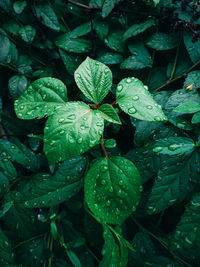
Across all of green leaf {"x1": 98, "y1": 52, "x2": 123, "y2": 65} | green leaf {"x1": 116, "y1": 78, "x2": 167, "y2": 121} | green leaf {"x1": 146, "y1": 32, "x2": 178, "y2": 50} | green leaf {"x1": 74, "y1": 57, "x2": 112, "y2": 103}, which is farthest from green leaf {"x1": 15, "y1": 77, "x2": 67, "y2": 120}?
green leaf {"x1": 146, "y1": 32, "x2": 178, "y2": 50}

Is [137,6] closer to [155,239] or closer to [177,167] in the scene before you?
[177,167]

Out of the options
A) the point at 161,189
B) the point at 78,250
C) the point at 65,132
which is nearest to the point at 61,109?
the point at 65,132

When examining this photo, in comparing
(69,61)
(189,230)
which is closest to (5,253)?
(189,230)

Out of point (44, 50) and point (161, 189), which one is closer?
point (161, 189)

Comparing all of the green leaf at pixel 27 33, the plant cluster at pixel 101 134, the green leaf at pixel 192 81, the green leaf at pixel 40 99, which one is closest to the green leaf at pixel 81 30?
the plant cluster at pixel 101 134

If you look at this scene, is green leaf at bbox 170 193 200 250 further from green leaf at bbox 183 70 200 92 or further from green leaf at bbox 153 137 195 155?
green leaf at bbox 183 70 200 92

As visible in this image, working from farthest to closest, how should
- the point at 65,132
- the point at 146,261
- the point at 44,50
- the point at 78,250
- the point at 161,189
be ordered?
the point at 44,50, the point at 78,250, the point at 146,261, the point at 161,189, the point at 65,132

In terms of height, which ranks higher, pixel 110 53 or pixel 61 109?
pixel 110 53

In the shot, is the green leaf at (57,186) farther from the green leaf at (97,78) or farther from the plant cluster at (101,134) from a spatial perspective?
the green leaf at (97,78)
